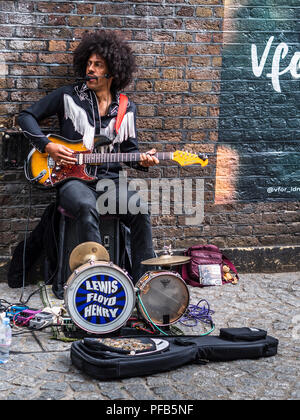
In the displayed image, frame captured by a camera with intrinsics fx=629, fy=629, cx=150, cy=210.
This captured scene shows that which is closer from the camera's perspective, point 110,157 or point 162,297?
point 162,297

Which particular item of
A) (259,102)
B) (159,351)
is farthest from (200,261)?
(159,351)

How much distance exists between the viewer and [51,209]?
5180 mm

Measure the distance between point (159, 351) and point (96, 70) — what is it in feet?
8.11

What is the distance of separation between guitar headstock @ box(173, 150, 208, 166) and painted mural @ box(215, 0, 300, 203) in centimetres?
77

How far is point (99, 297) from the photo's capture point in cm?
400

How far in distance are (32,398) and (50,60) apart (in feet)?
9.82

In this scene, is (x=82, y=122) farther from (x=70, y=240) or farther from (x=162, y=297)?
(x=162, y=297)

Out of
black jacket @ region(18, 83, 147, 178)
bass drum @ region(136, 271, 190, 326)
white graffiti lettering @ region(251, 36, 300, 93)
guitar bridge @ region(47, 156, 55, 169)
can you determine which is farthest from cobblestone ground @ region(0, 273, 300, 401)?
white graffiti lettering @ region(251, 36, 300, 93)

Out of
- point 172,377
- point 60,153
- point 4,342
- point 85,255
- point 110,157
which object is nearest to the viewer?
point 172,377

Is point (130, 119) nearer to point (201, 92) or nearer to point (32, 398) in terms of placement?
A: point (201, 92)

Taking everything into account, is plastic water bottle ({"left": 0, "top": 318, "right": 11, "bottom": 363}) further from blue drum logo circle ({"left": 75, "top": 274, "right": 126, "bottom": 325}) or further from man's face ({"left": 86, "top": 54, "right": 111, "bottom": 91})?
man's face ({"left": 86, "top": 54, "right": 111, "bottom": 91})

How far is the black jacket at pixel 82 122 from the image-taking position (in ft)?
16.1

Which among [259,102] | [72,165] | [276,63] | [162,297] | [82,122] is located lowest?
[162,297]

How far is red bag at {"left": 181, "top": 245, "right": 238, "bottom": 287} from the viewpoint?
217 inches
